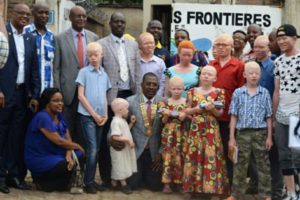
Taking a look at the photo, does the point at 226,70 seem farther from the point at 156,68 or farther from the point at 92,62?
the point at 92,62

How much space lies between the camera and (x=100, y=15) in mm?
17844

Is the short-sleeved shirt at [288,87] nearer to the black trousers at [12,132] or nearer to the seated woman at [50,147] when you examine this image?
the seated woman at [50,147]

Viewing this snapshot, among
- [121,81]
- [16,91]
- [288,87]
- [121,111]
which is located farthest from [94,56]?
[288,87]

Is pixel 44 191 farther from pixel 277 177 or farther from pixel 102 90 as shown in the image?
pixel 277 177

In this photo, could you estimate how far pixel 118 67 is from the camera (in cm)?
771

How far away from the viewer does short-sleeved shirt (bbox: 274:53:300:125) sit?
6676 mm

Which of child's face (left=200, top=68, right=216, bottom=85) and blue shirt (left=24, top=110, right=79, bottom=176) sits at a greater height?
child's face (left=200, top=68, right=216, bottom=85)

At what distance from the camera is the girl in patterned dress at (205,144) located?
281 inches

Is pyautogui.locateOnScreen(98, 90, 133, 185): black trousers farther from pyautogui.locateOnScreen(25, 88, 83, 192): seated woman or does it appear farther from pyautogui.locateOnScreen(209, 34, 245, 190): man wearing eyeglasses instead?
pyautogui.locateOnScreen(209, 34, 245, 190): man wearing eyeglasses

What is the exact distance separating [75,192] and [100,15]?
11.1 metres

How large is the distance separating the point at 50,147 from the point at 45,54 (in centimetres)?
114

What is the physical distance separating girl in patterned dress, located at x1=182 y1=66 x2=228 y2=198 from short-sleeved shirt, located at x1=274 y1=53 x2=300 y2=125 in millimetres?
709

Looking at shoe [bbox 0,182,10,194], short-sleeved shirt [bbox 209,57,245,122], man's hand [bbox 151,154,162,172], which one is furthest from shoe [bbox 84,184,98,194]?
short-sleeved shirt [bbox 209,57,245,122]

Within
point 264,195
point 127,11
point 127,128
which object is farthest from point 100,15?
point 264,195
